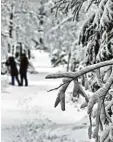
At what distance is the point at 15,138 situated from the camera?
378 inches

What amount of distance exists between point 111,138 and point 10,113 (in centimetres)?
831

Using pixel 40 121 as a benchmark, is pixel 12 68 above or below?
below

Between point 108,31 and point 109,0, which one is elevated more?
point 109,0

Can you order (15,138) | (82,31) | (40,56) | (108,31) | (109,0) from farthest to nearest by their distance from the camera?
(40,56), (15,138), (82,31), (108,31), (109,0)

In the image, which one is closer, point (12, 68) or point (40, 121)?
point (40, 121)

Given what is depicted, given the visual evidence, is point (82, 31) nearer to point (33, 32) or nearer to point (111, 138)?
point (111, 138)

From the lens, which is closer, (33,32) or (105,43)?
(105,43)

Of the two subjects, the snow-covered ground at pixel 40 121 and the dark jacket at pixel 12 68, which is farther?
the dark jacket at pixel 12 68

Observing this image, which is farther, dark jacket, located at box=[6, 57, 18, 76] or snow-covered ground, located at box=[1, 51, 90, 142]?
dark jacket, located at box=[6, 57, 18, 76]

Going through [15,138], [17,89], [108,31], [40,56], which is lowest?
[40,56]

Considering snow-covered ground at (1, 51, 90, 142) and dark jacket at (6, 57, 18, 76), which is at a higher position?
snow-covered ground at (1, 51, 90, 142)

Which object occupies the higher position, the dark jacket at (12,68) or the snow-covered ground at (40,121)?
the snow-covered ground at (40,121)

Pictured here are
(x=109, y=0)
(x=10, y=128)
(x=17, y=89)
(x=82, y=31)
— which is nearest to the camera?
(x=109, y=0)

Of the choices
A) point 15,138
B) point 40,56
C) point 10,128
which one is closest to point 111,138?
point 15,138
